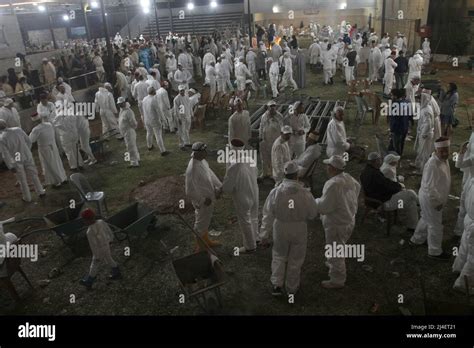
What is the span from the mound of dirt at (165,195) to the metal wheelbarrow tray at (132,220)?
777 millimetres

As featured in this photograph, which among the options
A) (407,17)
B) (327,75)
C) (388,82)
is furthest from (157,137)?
(407,17)

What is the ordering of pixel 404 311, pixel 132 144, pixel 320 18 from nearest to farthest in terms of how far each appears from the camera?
1. pixel 404 311
2. pixel 132 144
3. pixel 320 18

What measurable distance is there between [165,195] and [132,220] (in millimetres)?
1758

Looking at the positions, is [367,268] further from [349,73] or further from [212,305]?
[349,73]

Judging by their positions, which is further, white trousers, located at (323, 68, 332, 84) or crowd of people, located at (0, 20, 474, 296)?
white trousers, located at (323, 68, 332, 84)

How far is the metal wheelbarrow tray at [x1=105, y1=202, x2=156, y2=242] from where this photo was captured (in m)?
6.58

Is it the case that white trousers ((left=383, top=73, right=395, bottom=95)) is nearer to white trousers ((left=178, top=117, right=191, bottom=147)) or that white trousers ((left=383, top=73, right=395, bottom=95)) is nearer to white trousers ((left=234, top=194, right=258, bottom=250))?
white trousers ((left=178, top=117, right=191, bottom=147))

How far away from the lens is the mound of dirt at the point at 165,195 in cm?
836

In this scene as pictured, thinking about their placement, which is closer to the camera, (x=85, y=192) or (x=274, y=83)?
(x=85, y=192)

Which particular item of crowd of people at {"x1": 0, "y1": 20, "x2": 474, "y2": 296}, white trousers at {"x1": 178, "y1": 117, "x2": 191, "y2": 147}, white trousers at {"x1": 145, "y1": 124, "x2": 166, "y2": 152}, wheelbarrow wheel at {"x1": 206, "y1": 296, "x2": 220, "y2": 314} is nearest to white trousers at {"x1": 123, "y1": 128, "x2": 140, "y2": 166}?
crowd of people at {"x1": 0, "y1": 20, "x2": 474, "y2": 296}

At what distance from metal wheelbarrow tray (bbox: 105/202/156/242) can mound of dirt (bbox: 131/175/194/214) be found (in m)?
0.78

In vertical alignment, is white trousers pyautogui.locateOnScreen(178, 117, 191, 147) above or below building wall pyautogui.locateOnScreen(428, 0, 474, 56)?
below

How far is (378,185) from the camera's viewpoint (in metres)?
6.62

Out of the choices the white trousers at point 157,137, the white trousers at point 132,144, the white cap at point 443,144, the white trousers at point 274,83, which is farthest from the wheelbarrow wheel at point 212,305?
the white trousers at point 274,83
